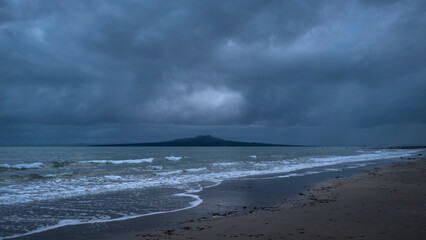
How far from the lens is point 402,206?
36.2 ft

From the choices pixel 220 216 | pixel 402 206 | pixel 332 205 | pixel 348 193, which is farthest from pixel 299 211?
pixel 348 193

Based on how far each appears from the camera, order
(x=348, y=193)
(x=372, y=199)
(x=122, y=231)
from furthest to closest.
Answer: (x=348, y=193) < (x=372, y=199) < (x=122, y=231)

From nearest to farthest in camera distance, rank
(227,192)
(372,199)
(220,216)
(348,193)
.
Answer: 1. (220,216)
2. (372,199)
3. (348,193)
4. (227,192)

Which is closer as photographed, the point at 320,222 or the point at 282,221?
the point at 320,222

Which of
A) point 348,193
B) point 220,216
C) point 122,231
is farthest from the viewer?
Answer: point 348,193

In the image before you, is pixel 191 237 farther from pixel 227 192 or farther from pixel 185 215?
pixel 227 192

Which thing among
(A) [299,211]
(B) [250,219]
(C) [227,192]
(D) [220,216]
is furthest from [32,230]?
(C) [227,192]

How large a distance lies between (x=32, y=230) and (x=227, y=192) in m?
9.58

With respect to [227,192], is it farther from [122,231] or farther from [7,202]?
[7,202]

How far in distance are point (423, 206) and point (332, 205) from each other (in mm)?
3094

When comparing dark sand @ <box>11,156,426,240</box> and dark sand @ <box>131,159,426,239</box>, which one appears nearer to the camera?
dark sand @ <box>131,159,426,239</box>

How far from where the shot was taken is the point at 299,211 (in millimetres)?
10703

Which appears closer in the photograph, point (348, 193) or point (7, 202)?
point (7, 202)

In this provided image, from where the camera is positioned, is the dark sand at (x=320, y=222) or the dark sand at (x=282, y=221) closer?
the dark sand at (x=320, y=222)
